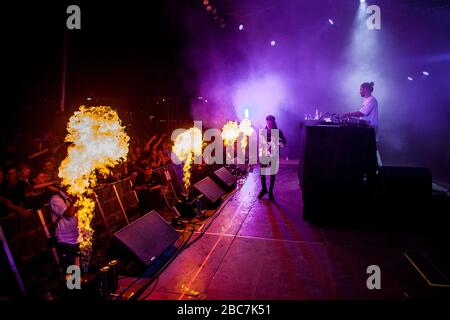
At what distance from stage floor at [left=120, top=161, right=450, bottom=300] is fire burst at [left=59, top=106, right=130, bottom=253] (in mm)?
1812

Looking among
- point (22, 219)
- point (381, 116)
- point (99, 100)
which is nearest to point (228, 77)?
point (99, 100)

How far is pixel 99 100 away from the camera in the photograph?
51.9 feet

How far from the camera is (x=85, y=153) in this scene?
5.45 meters

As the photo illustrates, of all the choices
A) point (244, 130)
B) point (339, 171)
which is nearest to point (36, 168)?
point (339, 171)

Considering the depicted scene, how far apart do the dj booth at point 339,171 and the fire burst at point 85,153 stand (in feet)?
15.5

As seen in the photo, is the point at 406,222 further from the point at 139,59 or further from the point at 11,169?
the point at 139,59

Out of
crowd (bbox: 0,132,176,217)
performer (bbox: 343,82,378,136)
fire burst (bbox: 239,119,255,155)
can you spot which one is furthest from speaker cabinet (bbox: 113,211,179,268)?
fire burst (bbox: 239,119,255,155)

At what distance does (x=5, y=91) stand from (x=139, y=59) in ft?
21.1

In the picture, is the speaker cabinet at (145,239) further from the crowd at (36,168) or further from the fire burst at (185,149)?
the fire burst at (185,149)

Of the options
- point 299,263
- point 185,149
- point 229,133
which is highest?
point 229,133

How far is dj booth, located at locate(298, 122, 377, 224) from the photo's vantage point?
7152 mm

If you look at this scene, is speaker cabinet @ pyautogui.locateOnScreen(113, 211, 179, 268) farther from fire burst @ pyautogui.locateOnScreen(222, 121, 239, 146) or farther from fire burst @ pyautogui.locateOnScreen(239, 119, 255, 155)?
fire burst @ pyautogui.locateOnScreen(239, 119, 255, 155)

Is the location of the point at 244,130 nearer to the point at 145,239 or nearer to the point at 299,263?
the point at 299,263

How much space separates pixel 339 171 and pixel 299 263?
109 inches
